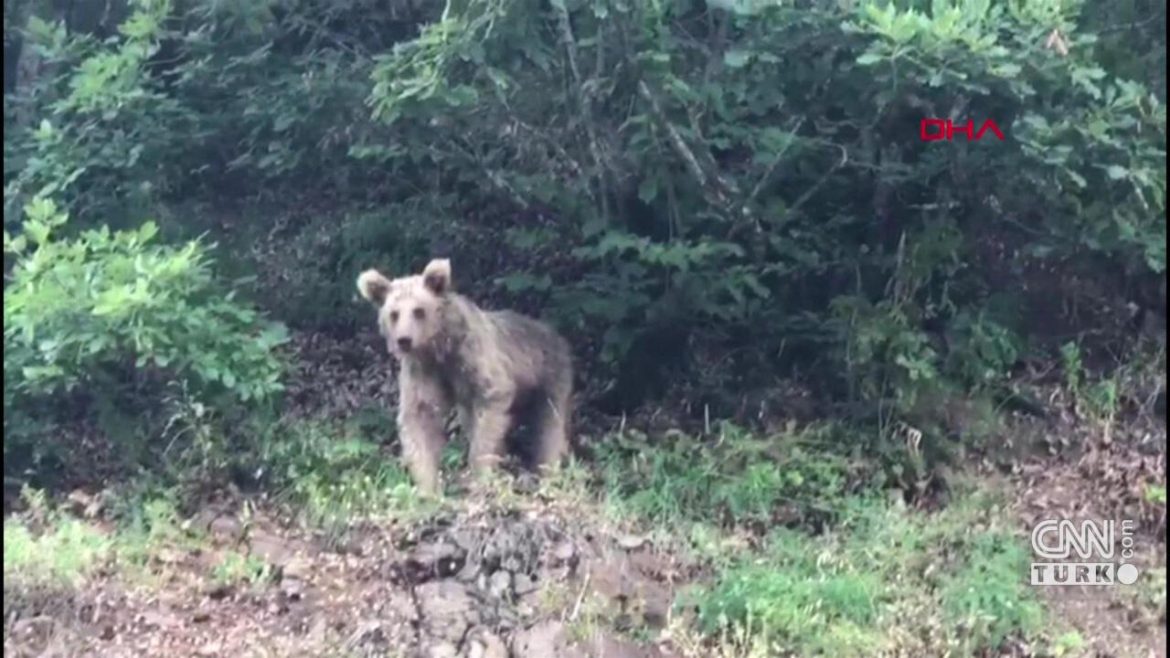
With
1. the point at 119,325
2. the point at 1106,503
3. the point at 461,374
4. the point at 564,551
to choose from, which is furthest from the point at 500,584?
the point at 1106,503

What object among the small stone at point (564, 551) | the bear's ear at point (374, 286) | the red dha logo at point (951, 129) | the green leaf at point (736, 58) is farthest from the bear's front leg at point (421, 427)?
the red dha logo at point (951, 129)

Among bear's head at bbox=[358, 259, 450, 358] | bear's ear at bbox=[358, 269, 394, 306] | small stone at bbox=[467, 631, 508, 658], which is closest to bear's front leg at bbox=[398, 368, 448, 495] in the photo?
bear's head at bbox=[358, 259, 450, 358]

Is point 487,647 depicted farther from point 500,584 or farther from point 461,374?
point 461,374

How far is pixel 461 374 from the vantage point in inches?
370

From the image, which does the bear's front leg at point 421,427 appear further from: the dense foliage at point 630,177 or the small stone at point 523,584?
the small stone at point 523,584

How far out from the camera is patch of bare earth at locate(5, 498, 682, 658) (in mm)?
8031

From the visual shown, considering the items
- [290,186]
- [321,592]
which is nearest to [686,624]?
[321,592]

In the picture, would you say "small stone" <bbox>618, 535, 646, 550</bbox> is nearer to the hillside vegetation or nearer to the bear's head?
the hillside vegetation

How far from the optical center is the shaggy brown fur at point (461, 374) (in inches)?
360

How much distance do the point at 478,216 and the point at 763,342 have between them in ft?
5.76

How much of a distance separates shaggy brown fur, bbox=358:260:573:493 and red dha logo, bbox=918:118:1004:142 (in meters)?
2.23

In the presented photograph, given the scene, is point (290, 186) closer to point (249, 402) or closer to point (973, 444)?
point (249, 402)

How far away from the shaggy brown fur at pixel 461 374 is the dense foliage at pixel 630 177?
1.57ft

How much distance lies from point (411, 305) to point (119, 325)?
134 centimetres
